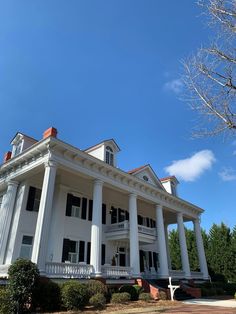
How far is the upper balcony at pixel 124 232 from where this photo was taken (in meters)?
21.4

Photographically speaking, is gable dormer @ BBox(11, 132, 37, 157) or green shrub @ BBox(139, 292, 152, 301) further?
gable dormer @ BBox(11, 132, 37, 157)

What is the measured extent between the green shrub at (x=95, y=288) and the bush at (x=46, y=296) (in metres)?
1.95

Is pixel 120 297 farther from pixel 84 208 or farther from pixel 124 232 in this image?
pixel 84 208

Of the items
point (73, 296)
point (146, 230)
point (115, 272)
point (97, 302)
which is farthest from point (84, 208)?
point (73, 296)

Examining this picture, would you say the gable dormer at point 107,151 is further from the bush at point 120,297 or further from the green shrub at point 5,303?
the green shrub at point 5,303

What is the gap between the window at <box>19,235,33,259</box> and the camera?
17094mm

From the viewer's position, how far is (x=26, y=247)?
1730cm

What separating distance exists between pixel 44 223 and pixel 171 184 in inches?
728

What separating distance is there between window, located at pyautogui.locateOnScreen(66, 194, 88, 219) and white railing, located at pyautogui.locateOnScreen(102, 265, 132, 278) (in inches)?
197

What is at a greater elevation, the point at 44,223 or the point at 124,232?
the point at 124,232

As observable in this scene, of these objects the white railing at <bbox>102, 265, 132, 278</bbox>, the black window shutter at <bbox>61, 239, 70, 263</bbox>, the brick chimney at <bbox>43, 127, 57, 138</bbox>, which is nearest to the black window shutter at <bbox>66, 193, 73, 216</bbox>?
the black window shutter at <bbox>61, 239, 70, 263</bbox>

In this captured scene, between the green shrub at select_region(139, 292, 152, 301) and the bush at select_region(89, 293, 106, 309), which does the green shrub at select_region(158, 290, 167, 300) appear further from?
the bush at select_region(89, 293, 106, 309)

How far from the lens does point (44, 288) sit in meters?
11.5

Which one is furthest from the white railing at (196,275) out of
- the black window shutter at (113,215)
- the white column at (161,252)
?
the black window shutter at (113,215)
